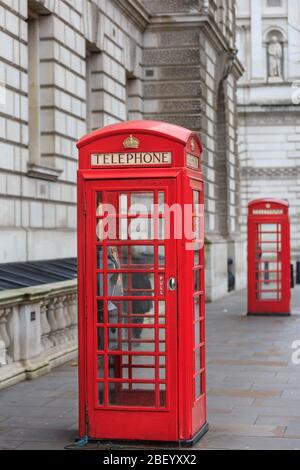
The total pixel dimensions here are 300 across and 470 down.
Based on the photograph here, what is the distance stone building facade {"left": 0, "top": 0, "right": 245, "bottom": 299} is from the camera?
14312 mm

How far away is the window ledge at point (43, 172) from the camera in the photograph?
48.5 ft

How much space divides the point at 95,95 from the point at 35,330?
9110 millimetres

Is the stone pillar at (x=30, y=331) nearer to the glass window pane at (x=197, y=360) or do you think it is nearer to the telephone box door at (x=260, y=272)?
the glass window pane at (x=197, y=360)

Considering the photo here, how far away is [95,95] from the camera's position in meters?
19.1

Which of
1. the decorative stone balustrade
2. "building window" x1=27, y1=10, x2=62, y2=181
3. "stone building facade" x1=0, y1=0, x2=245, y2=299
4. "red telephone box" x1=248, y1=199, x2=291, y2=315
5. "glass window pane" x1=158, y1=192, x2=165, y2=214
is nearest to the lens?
"glass window pane" x1=158, y1=192, x2=165, y2=214

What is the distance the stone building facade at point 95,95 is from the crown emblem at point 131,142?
258 inches

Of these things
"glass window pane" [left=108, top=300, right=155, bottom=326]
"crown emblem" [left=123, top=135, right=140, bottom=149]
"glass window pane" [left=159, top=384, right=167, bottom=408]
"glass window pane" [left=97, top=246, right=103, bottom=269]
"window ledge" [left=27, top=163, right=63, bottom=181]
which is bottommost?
"glass window pane" [left=159, top=384, right=167, bottom=408]

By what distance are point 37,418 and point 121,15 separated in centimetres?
1397

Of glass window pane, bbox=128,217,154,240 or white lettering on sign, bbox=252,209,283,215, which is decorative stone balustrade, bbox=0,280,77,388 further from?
white lettering on sign, bbox=252,209,283,215

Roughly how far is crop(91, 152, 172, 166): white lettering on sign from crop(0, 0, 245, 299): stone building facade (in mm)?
6409

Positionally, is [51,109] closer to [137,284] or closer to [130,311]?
[137,284]

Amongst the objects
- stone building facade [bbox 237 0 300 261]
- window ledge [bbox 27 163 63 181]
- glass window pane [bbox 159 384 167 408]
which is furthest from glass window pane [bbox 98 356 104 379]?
stone building facade [bbox 237 0 300 261]

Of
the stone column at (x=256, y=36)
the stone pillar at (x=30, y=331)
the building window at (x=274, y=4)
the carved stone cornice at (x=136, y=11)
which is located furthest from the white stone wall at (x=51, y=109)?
the building window at (x=274, y=4)

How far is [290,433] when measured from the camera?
7.72 m
